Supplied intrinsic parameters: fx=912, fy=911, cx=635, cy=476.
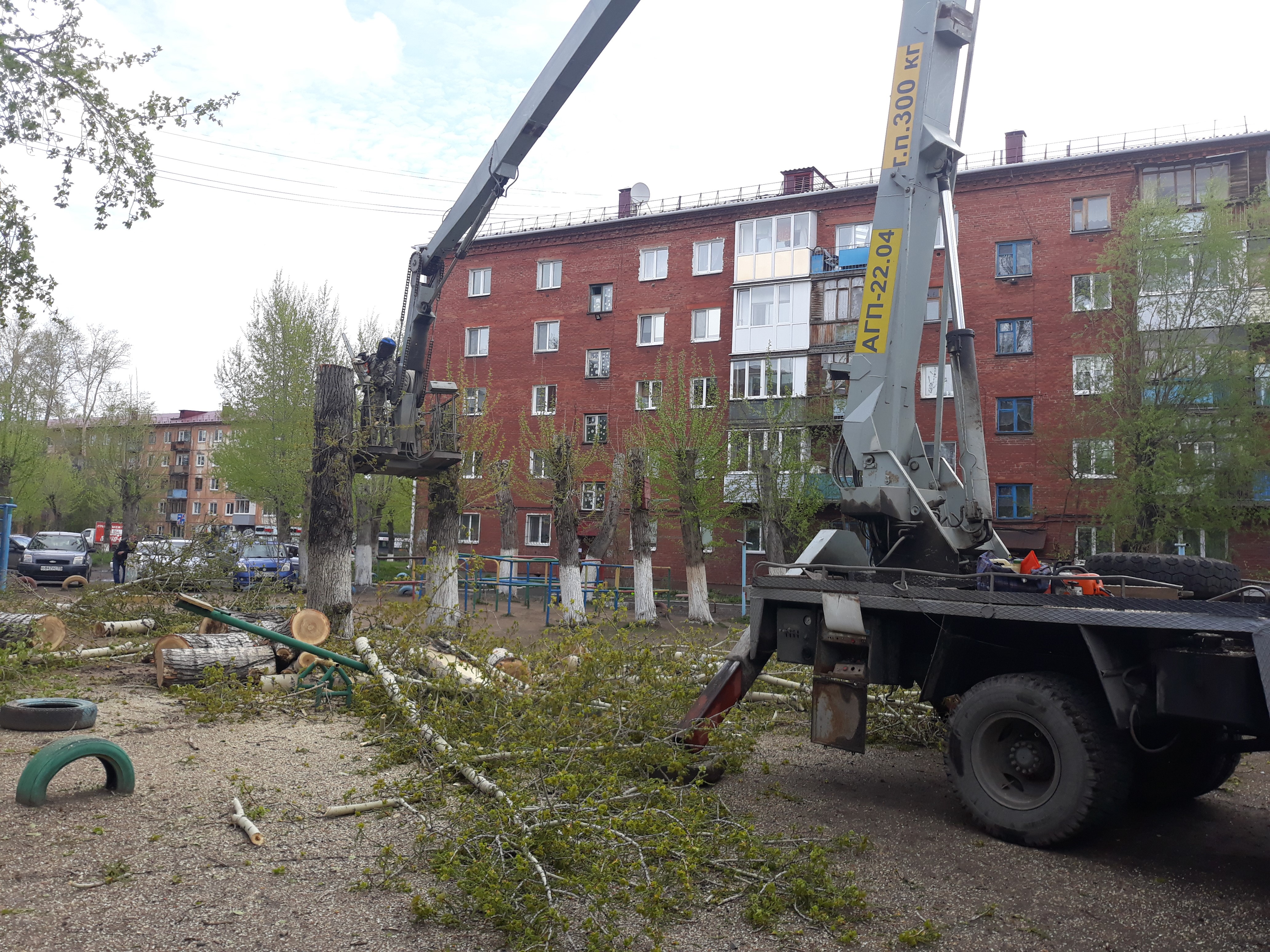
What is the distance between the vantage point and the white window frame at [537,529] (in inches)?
1526

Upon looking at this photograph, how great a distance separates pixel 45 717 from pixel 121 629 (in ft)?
16.4

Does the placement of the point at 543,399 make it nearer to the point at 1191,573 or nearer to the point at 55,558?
the point at 55,558

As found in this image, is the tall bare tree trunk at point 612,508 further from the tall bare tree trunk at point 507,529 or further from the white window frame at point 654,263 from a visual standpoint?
the white window frame at point 654,263

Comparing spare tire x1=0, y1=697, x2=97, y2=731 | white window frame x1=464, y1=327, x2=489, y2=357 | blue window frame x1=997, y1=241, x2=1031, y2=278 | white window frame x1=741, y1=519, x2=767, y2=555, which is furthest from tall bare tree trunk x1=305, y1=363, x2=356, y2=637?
white window frame x1=464, y1=327, x2=489, y2=357

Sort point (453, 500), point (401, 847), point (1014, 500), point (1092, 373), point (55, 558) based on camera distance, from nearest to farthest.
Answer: point (401, 847) → point (453, 500) → point (1092, 373) → point (55, 558) → point (1014, 500)

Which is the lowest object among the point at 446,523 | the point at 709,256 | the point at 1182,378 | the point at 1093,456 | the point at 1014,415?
the point at 446,523

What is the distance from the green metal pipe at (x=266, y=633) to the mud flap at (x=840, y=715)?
204 inches

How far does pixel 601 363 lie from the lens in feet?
128

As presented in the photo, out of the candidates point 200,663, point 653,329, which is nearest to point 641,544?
point 200,663

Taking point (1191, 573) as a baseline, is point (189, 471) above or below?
above

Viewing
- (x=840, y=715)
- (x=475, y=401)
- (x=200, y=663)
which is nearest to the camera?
(x=840, y=715)

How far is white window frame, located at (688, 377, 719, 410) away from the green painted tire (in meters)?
22.1

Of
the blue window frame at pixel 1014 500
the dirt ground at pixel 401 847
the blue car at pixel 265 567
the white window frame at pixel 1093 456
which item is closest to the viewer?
the dirt ground at pixel 401 847

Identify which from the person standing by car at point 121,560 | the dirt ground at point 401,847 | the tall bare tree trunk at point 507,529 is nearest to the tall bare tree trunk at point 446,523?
the dirt ground at point 401,847
